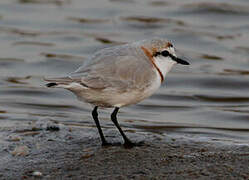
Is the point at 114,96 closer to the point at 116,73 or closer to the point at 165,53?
the point at 116,73

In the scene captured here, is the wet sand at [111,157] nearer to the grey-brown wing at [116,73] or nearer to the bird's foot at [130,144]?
the bird's foot at [130,144]

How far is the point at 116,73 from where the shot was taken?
6.34 m

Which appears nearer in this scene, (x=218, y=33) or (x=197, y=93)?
(x=197, y=93)

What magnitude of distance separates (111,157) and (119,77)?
929 millimetres

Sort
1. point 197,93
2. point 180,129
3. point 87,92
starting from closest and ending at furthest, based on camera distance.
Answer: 1. point 87,92
2. point 180,129
3. point 197,93

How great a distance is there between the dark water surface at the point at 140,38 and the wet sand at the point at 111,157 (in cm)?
110

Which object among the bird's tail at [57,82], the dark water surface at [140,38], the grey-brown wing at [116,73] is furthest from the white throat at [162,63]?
the dark water surface at [140,38]

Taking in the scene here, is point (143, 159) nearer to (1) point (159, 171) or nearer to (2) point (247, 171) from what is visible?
(1) point (159, 171)

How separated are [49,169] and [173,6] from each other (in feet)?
34.9

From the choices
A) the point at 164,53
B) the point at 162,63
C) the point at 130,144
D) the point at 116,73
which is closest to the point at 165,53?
the point at 164,53

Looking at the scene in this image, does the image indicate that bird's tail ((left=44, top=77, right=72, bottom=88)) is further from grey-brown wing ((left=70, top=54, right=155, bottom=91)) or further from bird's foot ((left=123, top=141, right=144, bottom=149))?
bird's foot ((left=123, top=141, right=144, bottom=149))

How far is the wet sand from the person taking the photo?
17.4ft

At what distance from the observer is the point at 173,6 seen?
50.8 ft

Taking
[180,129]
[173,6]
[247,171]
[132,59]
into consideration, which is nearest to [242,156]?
[247,171]
